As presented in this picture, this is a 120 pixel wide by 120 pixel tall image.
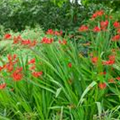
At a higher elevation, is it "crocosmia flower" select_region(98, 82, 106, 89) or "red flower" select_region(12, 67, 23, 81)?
"red flower" select_region(12, 67, 23, 81)

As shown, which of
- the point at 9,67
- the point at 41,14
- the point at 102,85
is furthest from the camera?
the point at 41,14

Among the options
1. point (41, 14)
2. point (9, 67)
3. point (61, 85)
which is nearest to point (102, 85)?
point (61, 85)

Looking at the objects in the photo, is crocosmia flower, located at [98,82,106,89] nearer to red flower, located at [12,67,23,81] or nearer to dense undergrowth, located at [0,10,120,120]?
dense undergrowth, located at [0,10,120,120]

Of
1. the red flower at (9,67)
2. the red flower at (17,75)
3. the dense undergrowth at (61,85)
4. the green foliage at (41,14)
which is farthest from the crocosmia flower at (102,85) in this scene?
the green foliage at (41,14)

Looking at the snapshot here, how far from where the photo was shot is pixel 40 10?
10414 mm

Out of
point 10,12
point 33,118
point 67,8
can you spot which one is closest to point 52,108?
point 33,118

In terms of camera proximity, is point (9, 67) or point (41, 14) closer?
point (9, 67)

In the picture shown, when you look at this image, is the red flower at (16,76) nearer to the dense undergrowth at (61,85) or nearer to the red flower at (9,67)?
the dense undergrowth at (61,85)

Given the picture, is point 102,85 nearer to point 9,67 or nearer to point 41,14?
point 9,67

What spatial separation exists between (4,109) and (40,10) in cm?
696

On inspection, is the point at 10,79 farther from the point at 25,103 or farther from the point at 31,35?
the point at 31,35

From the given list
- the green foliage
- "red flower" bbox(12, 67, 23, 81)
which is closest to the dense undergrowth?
"red flower" bbox(12, 67, 23, 81)

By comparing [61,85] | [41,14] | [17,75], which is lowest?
[41,14]

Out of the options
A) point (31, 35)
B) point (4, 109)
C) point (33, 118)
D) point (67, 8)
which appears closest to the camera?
point (33, 118)
